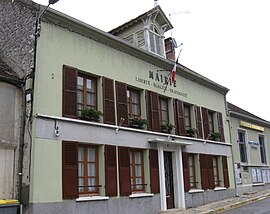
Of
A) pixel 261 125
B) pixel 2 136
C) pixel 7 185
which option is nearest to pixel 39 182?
pixel 7 185

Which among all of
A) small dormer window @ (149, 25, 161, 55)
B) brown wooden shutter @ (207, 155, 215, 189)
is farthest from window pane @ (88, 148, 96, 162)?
brown wooden shutter @ (207, 155, 215, 189)

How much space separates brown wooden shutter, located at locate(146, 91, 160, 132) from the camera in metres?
13.6

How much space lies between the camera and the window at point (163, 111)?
14674mm

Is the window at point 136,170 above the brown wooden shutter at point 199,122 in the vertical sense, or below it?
below

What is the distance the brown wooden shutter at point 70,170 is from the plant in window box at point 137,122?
9.59 feet

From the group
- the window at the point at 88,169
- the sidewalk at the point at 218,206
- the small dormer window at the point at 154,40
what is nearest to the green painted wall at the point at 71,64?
the small dormer window at the point at 154,40

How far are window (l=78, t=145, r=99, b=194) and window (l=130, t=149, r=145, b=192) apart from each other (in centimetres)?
171

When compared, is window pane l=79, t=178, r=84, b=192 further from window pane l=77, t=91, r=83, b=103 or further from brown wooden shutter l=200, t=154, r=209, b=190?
brown wooden shutter l=200, t=154, r=209, b=190

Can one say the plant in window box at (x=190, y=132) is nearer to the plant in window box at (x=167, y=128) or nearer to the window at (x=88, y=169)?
the plant in window box at (x=167, y=128)

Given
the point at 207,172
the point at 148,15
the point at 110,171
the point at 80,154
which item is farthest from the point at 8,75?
the point at 207,172

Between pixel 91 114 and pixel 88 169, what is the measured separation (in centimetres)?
173

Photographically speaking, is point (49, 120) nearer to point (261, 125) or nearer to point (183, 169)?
point (183, 169)

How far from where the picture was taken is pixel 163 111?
1494 cm

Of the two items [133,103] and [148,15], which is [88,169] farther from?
[148,15]
